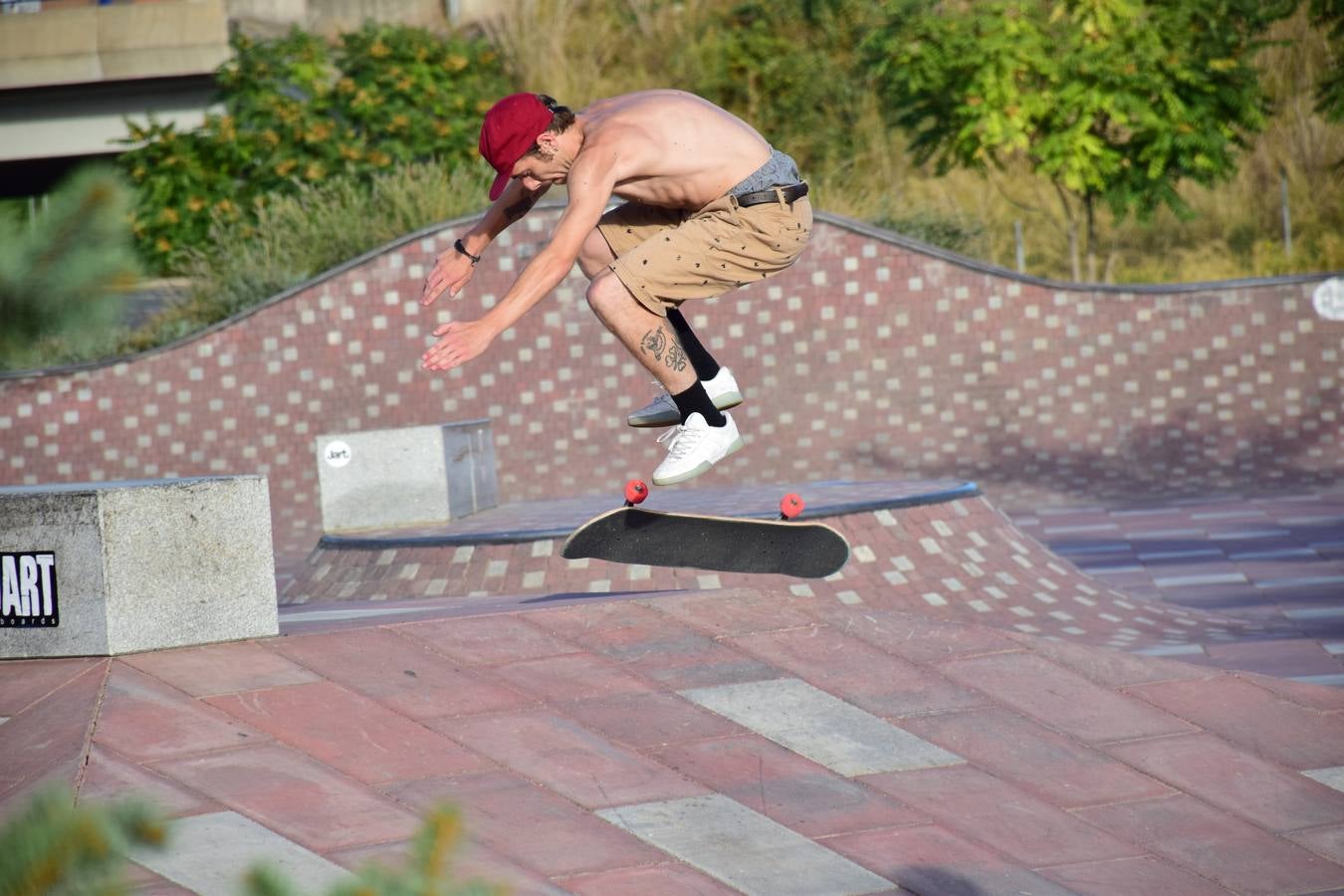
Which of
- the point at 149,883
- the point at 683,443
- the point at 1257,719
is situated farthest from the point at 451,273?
the point at 1257,719

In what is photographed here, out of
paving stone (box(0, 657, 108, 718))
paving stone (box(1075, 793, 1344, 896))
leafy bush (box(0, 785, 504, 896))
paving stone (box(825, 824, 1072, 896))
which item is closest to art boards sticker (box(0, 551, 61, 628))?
paving stone (box(0, 657, 108, 718))

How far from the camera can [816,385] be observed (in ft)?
43.0

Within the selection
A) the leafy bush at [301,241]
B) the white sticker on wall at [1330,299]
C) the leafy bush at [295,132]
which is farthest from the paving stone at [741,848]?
the leafy bush at [295,132]

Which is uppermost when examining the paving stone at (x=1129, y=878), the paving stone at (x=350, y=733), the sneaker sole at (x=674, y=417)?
the sneaker sole at (x=674, y=417)

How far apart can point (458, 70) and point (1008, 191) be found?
23.9ft

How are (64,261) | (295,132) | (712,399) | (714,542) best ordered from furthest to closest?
(295,132), (714,542), (712,399), (64,261)

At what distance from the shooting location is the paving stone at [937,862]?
156 inches

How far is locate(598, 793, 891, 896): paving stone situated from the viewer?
3904 millimetres

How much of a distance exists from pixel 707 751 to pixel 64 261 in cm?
244

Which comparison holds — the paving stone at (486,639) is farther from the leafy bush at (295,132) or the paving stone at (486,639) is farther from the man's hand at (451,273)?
the leafy bush at (295,132)

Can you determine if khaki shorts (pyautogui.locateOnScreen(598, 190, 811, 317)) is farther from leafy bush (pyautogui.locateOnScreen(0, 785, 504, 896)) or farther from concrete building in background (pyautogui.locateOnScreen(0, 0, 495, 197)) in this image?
concrete building in background (pyautogui.locateOnScreen(0, 0, 495, 197))

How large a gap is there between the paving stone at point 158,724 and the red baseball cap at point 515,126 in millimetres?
1924

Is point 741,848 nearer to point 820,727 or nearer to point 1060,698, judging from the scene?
point 820,727

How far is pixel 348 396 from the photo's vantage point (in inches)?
509
